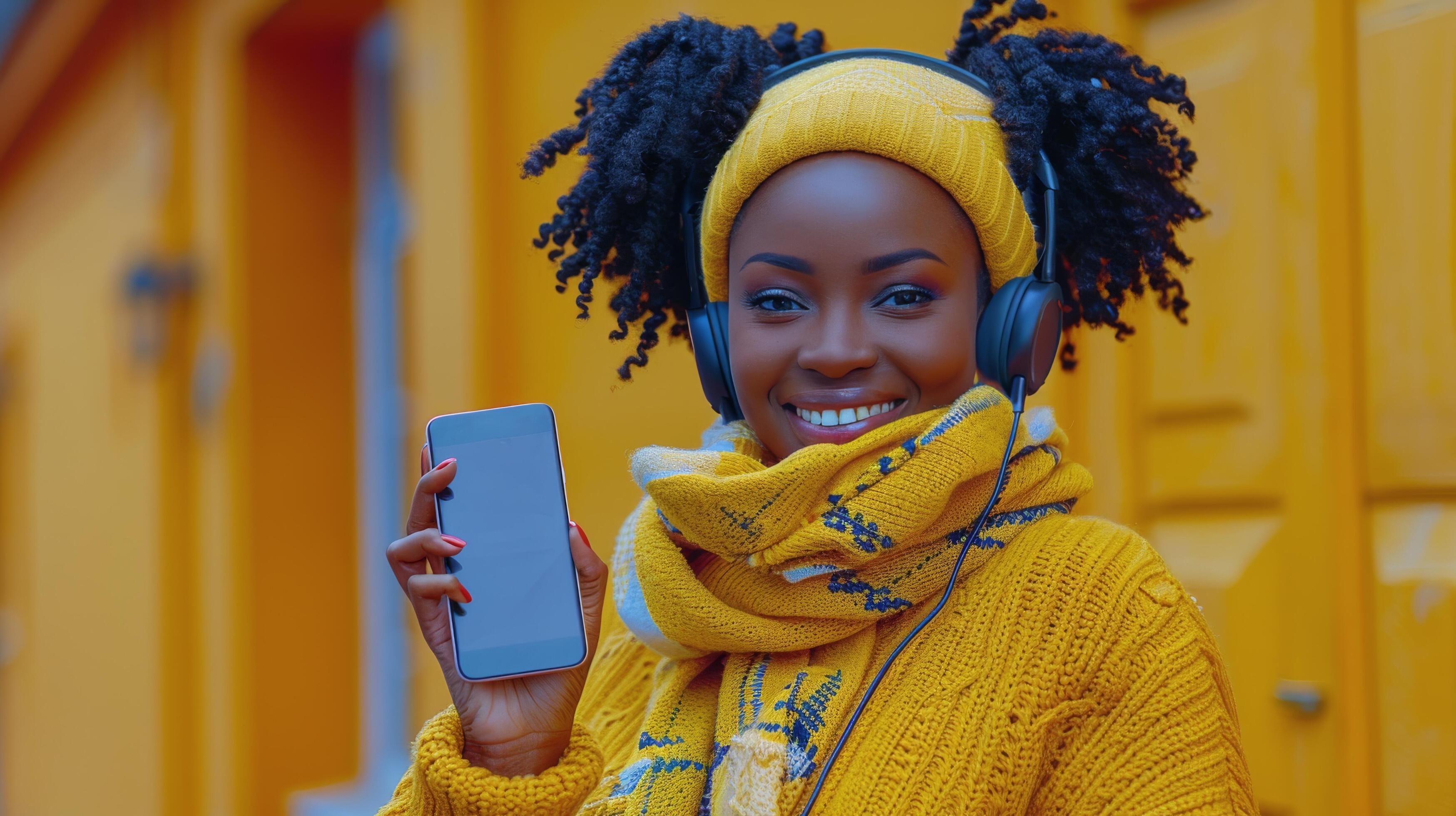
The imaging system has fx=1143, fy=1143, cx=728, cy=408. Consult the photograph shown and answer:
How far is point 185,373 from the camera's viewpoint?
5.23 metres

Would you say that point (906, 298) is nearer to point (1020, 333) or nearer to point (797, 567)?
point (1020, 333)

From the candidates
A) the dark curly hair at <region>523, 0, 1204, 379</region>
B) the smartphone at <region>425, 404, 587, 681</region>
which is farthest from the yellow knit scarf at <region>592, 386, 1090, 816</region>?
→ the dark curly hair at <region>523, 0, 1204, 379</region>

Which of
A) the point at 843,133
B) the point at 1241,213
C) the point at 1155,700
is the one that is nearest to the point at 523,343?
the point at 1241,213

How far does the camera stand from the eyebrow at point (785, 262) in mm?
1267

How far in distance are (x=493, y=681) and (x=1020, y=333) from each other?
69 centimetres

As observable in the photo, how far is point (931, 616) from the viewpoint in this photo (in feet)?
3.92

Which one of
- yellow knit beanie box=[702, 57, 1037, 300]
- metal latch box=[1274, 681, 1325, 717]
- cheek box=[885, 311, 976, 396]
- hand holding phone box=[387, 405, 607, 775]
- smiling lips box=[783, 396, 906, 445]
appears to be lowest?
metal latch box=[1274, 681, 1325, 717]

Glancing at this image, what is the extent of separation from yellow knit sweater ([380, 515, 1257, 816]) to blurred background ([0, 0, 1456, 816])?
0.91m

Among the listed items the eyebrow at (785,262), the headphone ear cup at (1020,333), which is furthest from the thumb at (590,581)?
the headphone ear cup at (1020,333)

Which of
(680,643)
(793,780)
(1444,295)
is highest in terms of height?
(1444,295)

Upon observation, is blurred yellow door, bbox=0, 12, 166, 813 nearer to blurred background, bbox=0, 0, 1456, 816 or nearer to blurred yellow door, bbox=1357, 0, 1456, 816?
blurred background, bbox=0, 0, 1456, 816

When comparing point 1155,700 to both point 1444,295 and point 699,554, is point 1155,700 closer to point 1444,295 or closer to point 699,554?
point 699,554

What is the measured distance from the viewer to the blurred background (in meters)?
1.87

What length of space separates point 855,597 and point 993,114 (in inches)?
23.2
